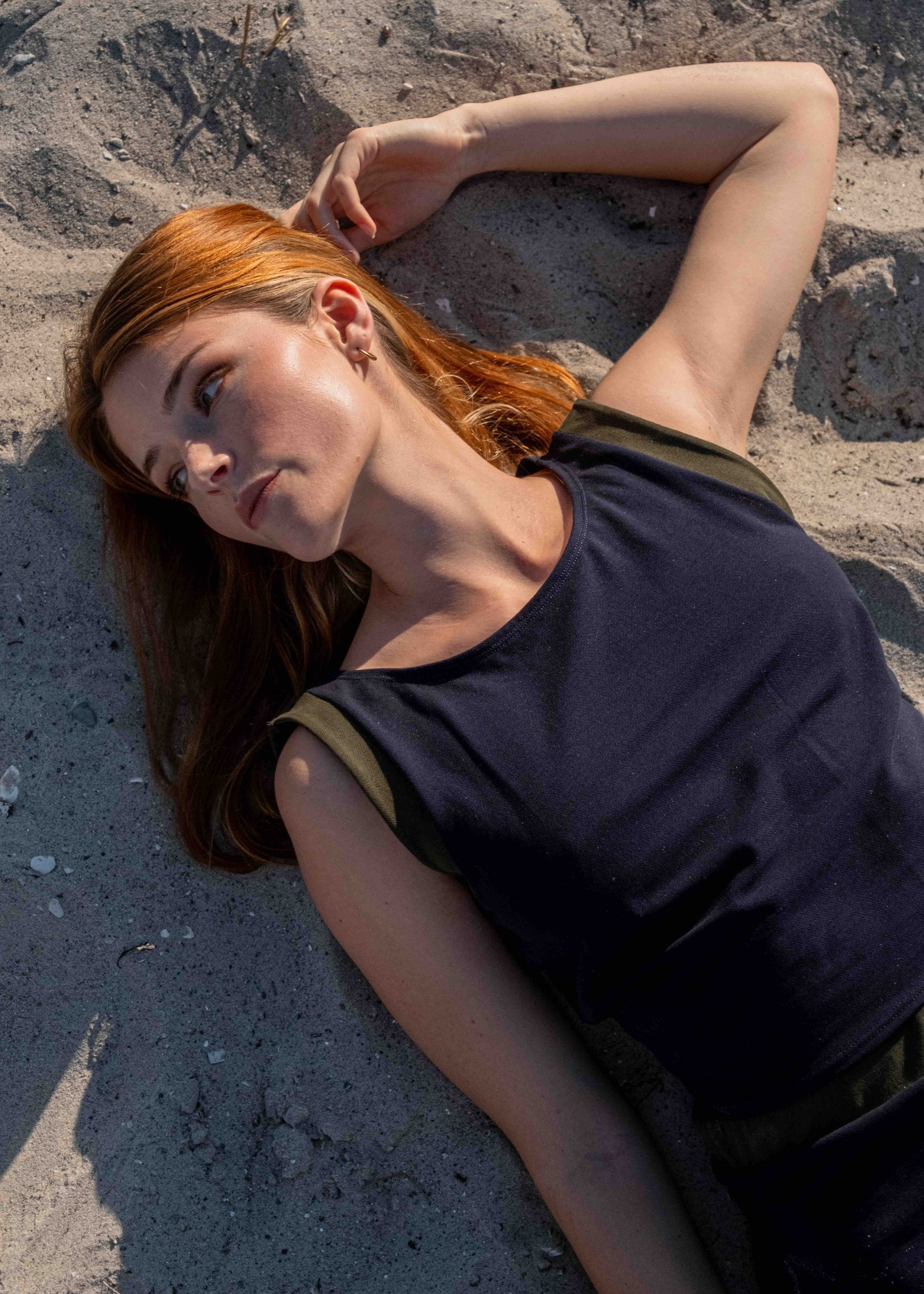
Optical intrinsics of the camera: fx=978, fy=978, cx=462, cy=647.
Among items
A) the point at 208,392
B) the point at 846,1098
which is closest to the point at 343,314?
the point at 208,392

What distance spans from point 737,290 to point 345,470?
115 centimetres

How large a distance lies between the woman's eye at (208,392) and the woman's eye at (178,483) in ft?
0.59

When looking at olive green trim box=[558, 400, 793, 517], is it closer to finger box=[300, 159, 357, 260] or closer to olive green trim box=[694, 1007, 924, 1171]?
finger box=[300, 159, 357, 260]

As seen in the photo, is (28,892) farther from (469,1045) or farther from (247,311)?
(247,311)

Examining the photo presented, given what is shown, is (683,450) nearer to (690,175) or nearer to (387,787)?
(690,175)

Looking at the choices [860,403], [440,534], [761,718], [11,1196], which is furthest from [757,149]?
[11,1196]

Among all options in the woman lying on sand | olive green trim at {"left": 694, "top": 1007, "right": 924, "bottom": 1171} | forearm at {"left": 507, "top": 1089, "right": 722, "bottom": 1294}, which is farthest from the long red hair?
olive green trim at {"left": 694, "top": 1007, "right": 924, "bottom": 1171}

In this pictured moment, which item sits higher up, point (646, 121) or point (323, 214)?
point (646, 121)

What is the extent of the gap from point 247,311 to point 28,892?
1.64m

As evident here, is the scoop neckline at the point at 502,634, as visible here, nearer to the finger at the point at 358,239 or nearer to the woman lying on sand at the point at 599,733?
the woman lying on sand at the point at 599,733

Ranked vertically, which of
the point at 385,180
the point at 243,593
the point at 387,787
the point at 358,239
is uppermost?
the point at 385,180

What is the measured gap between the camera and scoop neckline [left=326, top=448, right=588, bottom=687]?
Answer: 7.16ft

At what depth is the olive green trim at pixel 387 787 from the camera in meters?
2.09

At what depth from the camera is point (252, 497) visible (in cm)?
215
